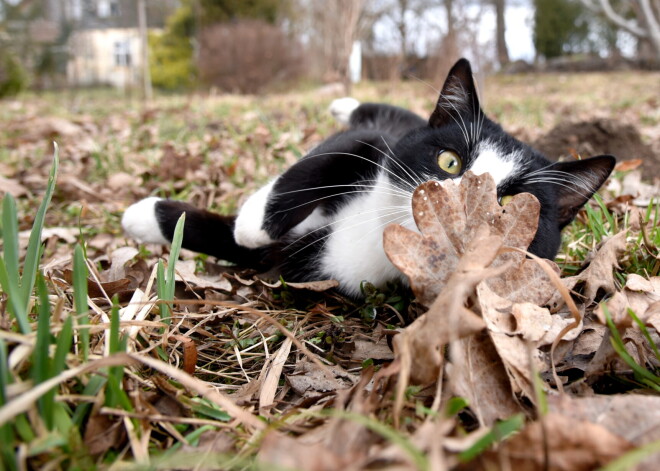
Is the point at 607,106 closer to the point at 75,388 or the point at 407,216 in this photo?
the point at 407,216

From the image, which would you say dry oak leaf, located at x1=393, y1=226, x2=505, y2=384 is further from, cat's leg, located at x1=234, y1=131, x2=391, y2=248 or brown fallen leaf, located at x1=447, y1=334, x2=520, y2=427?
cat's leg, located at x1=234, y1=131, x2=391, y2=248

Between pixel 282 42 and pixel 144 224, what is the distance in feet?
32.6

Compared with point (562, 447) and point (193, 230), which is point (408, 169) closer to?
point (193, 230)

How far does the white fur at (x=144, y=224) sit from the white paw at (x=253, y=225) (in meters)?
0.32

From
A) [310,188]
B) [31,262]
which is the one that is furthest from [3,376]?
[310,188]

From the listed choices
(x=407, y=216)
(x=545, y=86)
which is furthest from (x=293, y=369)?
(x=545, y=86)

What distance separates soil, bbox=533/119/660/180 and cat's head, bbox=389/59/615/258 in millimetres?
1415

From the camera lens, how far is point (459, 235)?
3.44ft

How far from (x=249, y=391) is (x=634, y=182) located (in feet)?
6.96

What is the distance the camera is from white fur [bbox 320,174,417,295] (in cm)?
152

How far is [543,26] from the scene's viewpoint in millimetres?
17281

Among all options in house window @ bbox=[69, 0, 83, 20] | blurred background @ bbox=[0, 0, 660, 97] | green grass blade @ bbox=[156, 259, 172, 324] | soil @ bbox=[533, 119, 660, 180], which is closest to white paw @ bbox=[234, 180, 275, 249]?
green grass blade @ bbox=[156, 259, 172, 324]

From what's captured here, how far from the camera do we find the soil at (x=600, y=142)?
2867 millimetres

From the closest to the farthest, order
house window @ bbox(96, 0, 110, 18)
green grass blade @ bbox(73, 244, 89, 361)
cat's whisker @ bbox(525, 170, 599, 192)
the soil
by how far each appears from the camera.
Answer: green grass blade @ bbox(73, 244, 89, 361) → cat's whisker @ bbox(525, 170, 599, 192) → the soil → house window @ bbox(96, 0, 110, 18)
